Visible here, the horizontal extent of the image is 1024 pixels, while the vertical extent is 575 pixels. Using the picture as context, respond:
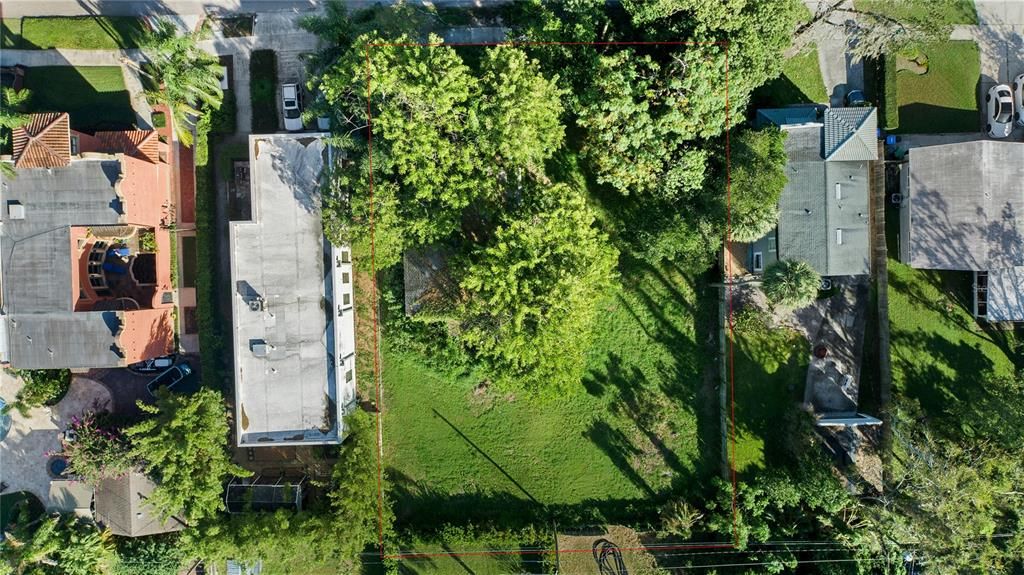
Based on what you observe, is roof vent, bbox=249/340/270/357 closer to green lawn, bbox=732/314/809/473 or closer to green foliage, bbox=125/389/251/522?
green foliage, bbox=125/389/251/522

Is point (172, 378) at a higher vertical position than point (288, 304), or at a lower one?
lower

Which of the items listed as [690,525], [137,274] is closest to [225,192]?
[137,274]

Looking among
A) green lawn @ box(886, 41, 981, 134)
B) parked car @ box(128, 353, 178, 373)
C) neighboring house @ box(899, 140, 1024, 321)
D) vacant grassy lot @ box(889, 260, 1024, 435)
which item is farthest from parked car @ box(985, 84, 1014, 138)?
parked car @ box(128, 353, 178, 373)

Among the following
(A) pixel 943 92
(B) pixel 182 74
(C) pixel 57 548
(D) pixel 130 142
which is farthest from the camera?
(A) pixel 943 92

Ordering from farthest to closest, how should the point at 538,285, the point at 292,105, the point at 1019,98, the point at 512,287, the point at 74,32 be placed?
the point at 74,32 → the point at 1019,98 → the point at 292,105 → the point at 538,285 → the point at 512,287

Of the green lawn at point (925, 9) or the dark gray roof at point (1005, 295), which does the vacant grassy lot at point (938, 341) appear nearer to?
the dark gray roof at point (1005, 295)

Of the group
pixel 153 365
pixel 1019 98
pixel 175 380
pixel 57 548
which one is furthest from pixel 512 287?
pixel 1019 98

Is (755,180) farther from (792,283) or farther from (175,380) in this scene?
(175,380)
